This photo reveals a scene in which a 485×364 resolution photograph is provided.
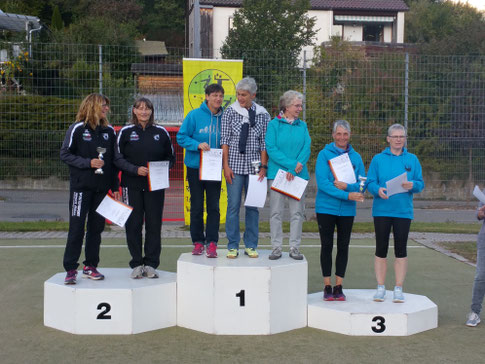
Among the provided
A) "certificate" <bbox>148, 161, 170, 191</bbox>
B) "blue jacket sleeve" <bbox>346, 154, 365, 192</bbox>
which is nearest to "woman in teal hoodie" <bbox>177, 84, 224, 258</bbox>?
"certificate" <bbox>148, 161, 170, 191</bbox>

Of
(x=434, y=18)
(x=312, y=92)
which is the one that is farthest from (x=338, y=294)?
(x=434, y=18)

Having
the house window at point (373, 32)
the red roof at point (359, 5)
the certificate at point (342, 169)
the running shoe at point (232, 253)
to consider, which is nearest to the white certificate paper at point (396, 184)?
the certificate at point (342, 169)

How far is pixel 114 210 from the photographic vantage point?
18.9 feet

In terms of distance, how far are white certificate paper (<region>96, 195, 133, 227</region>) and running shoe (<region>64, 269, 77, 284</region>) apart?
1.84ft

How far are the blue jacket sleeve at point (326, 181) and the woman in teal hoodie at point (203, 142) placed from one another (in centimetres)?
103

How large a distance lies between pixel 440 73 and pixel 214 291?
7.94 metres

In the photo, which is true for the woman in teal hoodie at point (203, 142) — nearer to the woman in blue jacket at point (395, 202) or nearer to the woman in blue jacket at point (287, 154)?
the woman in blue jacket at point (287, 154)

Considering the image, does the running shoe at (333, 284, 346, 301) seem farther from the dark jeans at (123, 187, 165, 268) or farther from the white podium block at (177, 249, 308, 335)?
the dark jeans at (123, 187, 165, 268)

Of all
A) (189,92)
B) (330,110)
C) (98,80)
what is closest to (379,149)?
(330,110)

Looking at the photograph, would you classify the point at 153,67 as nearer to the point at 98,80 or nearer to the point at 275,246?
the point at 98,80

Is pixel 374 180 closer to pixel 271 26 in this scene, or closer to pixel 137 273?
pixel 137 273

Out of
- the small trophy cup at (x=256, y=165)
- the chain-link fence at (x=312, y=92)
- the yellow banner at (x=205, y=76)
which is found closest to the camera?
the small trophy cup at (x=256, y=165)

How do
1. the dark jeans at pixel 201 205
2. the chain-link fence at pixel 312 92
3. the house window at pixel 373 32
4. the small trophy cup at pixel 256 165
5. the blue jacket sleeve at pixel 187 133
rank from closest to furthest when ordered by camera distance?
the small trophy cup at pixel 256 165 → the blue jacket sleeve at pixel 187 133 → the dark jeans at pixel 201 205 → the chain-link fence at pixel 312 92 → the house window at pixel 373 32

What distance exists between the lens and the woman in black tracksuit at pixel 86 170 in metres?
5.72
